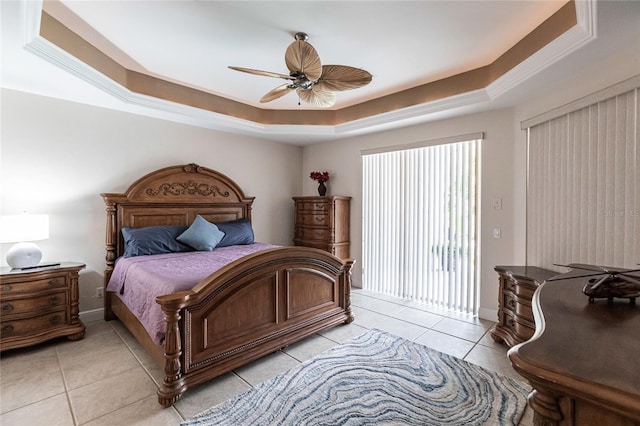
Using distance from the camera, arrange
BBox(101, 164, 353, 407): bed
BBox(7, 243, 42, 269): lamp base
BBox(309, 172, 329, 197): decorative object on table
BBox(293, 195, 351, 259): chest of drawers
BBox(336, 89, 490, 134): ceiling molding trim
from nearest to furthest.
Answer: BBox(101, 164, 353, 407): bed < BBox(7, 243, 42, 269): lamp base < BBox(336, 89, 490, 134): ceiling molding trim < BBox(293, 195, 351, 259): chest of drawers < BBox(309, 172, 329, 197): decorative object on table

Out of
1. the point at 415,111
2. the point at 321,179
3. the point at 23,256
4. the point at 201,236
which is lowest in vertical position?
the point at 23,256

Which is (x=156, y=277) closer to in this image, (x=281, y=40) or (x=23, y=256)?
(x=23, y=256)

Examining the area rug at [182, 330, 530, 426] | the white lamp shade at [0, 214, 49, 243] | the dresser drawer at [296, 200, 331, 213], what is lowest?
the area rug at [182, 330, 530, 426]

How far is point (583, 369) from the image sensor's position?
688 millimetres

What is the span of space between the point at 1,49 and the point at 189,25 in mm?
1410

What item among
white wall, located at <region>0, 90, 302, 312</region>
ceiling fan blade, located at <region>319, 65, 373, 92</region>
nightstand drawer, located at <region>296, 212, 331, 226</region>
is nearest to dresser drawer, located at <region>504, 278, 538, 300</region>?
ceiling fan blade, located at <region>319, 65, 373, 92</region>

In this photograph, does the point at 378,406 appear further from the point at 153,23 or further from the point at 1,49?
the point at 1,49

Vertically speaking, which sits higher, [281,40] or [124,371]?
[281,40]

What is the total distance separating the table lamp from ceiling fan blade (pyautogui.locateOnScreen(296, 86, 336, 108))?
276 cm

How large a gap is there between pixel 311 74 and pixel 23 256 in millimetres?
3199

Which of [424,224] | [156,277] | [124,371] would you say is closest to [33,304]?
[124,371]

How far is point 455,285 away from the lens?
3738 mm

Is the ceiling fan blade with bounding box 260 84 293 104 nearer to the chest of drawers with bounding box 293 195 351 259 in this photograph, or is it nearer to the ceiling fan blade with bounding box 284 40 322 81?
the ceiling fan blade with bounding box 284 40 322 81

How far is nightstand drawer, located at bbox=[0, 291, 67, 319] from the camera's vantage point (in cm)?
257
